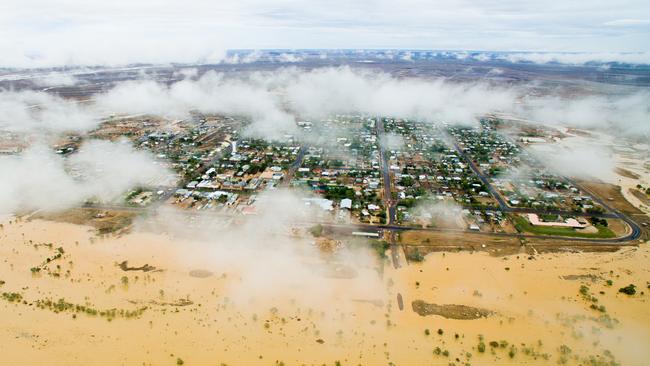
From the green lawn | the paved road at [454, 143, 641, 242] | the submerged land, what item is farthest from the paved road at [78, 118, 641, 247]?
the green lawn

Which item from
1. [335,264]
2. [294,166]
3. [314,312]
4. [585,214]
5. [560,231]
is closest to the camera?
[314,312]

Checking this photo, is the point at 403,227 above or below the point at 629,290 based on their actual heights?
above

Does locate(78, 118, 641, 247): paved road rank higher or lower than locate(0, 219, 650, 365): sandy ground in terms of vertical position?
higher

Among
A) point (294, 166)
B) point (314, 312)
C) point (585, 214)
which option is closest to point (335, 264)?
point (314, 312)

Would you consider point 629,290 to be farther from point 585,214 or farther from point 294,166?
point 294,166

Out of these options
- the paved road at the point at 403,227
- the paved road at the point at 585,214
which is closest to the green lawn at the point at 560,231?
the paved road at the point at 403,227

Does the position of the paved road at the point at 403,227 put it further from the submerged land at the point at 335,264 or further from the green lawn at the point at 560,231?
the green lawn at the point at 560,231

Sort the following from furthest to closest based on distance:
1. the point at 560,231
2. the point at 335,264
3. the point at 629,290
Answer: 1. the point at 560,231
2. the point at 335,264
3. the point at 629,290

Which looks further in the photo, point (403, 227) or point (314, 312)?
point (403, 227)

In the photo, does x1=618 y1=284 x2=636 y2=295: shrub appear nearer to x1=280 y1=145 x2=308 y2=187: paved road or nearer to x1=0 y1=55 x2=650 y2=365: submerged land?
x1=0 y1=55 x2=650 y2=365: submerged land
